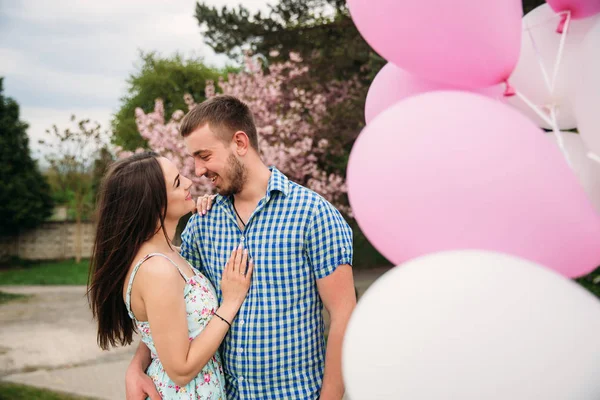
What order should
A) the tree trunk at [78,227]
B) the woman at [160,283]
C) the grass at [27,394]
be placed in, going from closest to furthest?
the woman at [160,283], the grass at [27,394], the tree trunk at [78,227]

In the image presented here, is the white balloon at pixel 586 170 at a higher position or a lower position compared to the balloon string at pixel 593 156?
lower

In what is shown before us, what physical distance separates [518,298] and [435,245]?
0.69 feet

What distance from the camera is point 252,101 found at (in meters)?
9.19

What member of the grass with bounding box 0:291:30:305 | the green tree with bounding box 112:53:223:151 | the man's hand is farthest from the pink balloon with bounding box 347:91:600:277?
the green tree with bounding box 112:53:223:151

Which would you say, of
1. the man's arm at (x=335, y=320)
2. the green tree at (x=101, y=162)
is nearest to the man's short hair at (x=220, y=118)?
the man's arm at (x=335, y=320)

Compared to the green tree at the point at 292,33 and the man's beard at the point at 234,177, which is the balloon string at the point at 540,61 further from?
the green tree at the point at 292,33

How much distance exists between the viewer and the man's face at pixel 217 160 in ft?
6.22

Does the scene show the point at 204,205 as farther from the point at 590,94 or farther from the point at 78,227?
the point at 78,227

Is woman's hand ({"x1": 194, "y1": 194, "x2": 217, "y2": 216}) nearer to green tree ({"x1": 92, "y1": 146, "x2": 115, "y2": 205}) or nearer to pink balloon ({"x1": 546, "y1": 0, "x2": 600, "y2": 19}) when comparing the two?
pink balloon ({"x1": 546, "y1": 0, "x2": 600, "y2": 19})

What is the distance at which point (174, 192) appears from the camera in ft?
6.24

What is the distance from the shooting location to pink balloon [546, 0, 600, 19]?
1.22 m

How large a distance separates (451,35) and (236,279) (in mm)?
1030

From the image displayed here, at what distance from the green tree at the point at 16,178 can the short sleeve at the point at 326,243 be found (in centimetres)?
1621

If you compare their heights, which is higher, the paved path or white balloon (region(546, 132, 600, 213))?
white balloon (region(546, 132, 600, 213))
